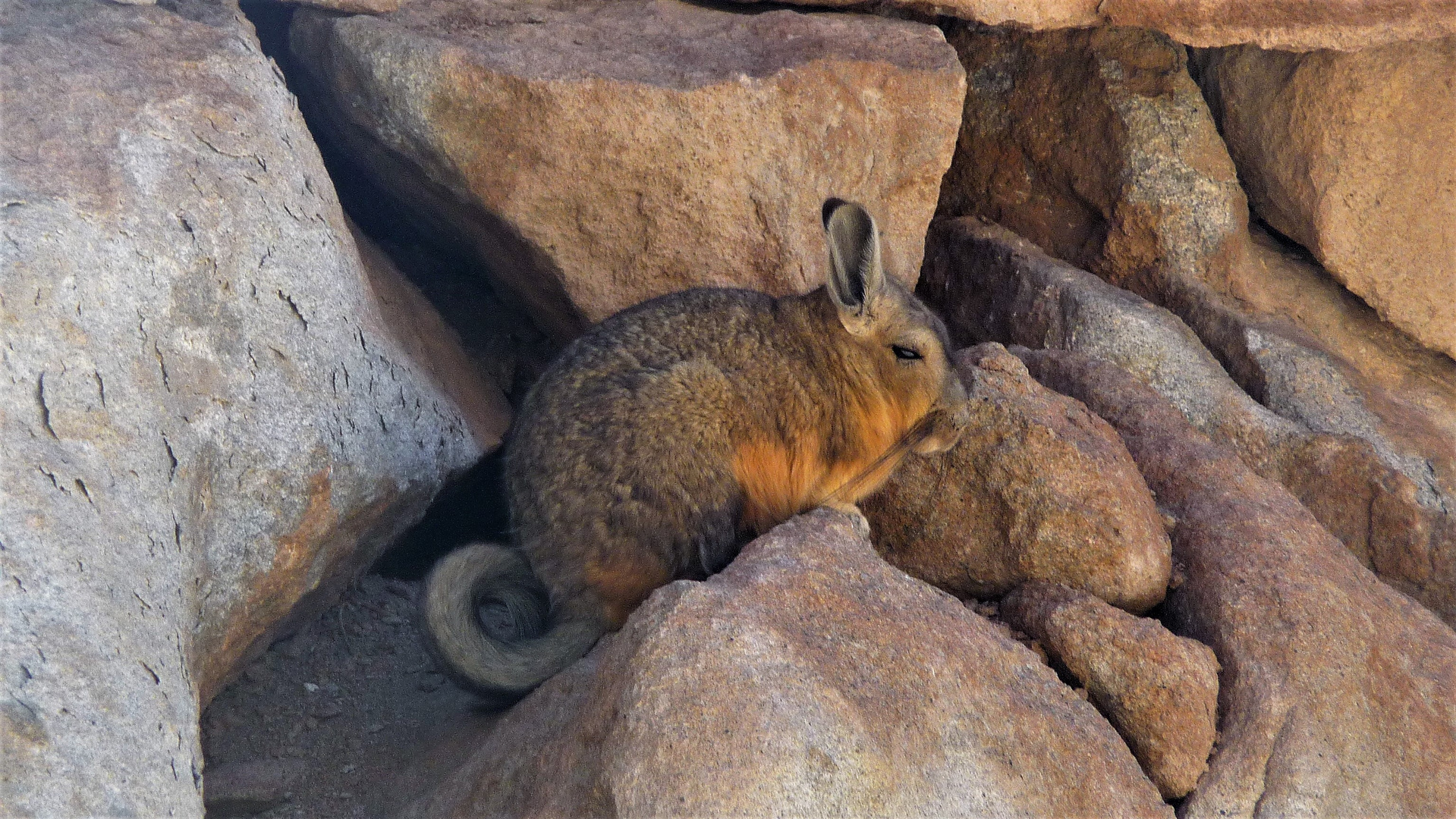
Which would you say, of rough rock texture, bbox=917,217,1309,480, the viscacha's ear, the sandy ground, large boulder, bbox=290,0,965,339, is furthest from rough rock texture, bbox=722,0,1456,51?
the sandy ground

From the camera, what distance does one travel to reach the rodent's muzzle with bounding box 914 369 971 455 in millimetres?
4020

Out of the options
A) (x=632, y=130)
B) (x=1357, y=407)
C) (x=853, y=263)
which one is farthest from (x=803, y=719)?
(x=1357, y=407)

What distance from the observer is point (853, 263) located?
13.4 ft

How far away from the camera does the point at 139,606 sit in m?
2.64

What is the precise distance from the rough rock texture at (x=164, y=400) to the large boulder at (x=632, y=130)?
0.73 meters

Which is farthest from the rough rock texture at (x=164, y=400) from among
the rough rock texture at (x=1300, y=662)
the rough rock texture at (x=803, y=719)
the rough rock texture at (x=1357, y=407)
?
the rough rock texture at (x=1357, y=407)

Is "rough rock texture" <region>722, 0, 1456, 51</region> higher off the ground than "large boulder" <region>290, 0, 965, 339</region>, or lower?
higher

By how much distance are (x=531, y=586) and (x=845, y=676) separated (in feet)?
4.97

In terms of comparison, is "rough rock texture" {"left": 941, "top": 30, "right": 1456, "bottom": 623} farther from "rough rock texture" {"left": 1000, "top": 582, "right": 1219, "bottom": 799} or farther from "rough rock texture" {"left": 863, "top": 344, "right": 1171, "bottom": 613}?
"rough rock texture" {"left": 1000, "top": 582, "right": 1219, "bottom": 799}

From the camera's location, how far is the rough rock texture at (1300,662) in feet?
10.9

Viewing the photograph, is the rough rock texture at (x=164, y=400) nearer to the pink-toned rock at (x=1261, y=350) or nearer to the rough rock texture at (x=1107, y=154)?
the pink-toned rock at (x=1261, y=350)

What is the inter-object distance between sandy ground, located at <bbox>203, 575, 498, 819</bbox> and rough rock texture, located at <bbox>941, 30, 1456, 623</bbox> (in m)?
3.37

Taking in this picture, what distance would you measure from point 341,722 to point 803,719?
212 centimetres

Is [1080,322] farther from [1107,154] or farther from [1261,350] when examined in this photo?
[1107,154]
